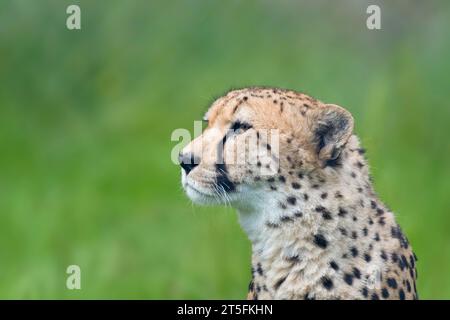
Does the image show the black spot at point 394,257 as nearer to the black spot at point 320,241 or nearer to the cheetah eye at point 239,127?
the black spot at point 320,241

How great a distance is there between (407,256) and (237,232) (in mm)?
2512

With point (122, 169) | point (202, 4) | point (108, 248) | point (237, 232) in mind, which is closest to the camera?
point (237, 232)

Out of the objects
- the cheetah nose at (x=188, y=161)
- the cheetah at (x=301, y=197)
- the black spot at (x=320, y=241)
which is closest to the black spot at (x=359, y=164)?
the cheetah at (x=301, y=197)

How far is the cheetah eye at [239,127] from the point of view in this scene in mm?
5680

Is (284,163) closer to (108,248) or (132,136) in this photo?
(108,248)

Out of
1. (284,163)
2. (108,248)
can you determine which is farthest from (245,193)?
(108,248)

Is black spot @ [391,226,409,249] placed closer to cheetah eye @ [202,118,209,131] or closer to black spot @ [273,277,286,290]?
black spot @ [273,277,286,290]

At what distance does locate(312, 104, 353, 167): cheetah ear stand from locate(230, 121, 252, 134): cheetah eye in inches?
9.7

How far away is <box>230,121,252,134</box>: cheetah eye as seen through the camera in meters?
5.68

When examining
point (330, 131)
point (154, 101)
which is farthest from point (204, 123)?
point (154, 101)

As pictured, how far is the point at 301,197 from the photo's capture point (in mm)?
5555

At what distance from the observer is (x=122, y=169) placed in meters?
11.0

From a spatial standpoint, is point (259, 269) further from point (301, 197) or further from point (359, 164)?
point (359, 164)

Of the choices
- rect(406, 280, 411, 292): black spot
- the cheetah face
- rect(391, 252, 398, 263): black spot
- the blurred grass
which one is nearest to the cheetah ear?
the cheetah face
